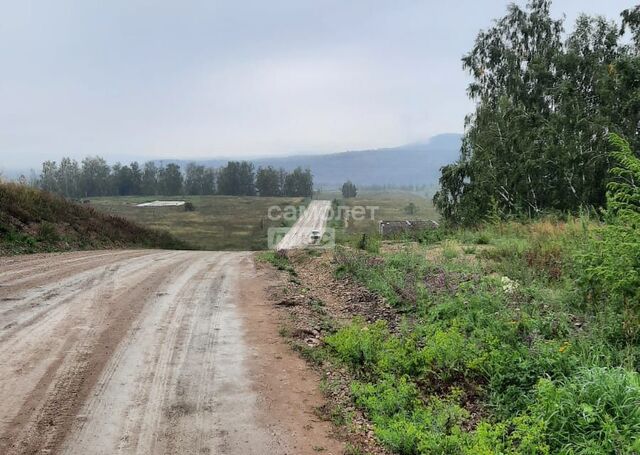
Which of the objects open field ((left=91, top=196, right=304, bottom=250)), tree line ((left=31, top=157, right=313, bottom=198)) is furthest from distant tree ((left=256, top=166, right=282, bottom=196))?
open field ((left=91, top=196, right=304, bottom=250))

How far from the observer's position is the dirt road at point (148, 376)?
4.19 meters

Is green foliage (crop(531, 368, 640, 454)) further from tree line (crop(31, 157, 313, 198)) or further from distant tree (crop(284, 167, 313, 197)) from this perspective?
distant tree (crop(284, 167, 313, 197))

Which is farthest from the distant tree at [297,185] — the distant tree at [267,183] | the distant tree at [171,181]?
the distant tree at [171,181]

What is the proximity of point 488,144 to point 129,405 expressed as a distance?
28.1 meters

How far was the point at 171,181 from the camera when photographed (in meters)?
168

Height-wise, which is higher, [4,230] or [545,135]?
[545,135]

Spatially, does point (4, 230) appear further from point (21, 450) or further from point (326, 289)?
point (21, 450)

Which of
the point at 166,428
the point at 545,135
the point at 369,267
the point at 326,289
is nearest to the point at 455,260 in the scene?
the point at 369,267

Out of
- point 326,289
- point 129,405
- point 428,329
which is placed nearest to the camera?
point 129,405

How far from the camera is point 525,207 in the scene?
26453mm

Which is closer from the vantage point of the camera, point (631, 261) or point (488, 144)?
point (631, 261)

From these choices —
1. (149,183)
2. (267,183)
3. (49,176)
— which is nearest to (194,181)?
(149,183)

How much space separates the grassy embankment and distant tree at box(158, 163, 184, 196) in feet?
557

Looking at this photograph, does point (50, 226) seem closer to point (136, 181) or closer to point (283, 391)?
point (283, 391)
